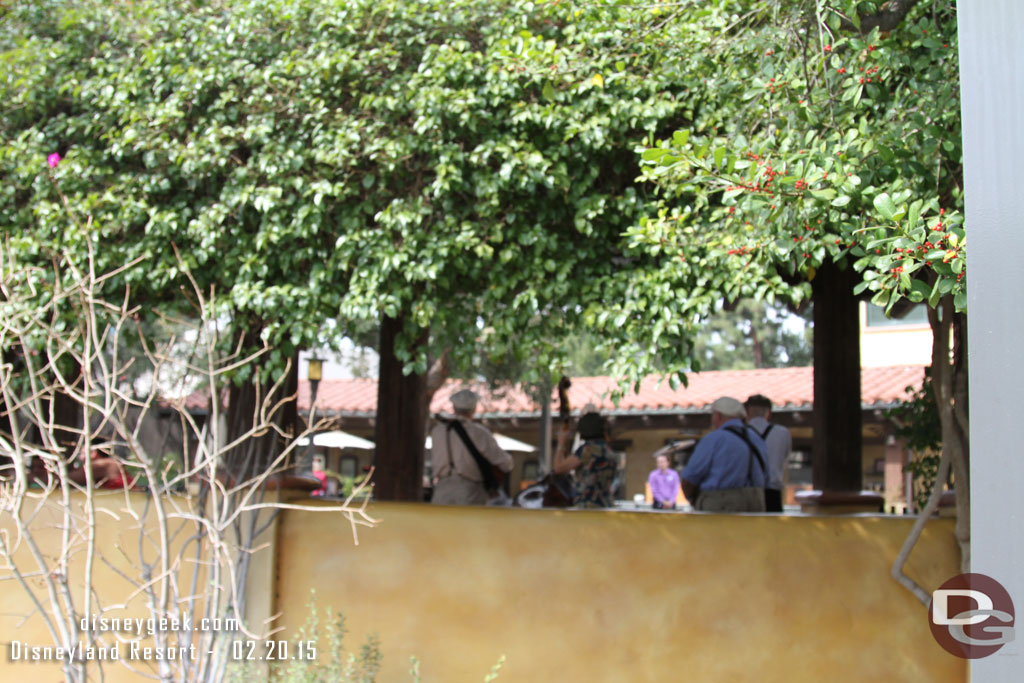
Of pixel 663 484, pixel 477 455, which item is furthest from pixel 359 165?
pixel 663 484

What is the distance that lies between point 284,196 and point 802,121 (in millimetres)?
2698

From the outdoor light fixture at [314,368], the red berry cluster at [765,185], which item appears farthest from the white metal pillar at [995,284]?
the outdoor light fixture at [314,368]

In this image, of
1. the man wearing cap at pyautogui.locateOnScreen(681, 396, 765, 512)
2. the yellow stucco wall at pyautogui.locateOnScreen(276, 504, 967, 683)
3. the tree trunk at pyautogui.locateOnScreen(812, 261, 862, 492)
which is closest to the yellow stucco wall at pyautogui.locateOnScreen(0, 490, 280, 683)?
the yellow stucco wall at pyautogui.locateOnScreen(276, 504, 967, 683)

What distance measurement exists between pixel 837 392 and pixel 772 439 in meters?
1.33

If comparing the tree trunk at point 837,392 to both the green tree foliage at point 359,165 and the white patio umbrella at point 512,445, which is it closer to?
the green tree foliage at point 359,165

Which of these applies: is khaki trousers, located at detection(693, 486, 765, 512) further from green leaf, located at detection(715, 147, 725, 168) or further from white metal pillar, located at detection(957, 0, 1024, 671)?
white metal pillar, located at detection(957, 0, 1024, 671)

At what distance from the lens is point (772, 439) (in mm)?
7059

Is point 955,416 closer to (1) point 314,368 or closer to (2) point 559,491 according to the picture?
(2) point 559,491

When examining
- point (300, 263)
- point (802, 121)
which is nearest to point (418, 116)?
point (300, 263)

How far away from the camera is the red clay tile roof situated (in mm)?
14102

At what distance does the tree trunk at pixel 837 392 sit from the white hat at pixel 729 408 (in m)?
2.04

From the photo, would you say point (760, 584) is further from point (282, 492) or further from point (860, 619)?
point (282, 492)

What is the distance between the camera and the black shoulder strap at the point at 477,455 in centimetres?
648

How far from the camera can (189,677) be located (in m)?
3.95
